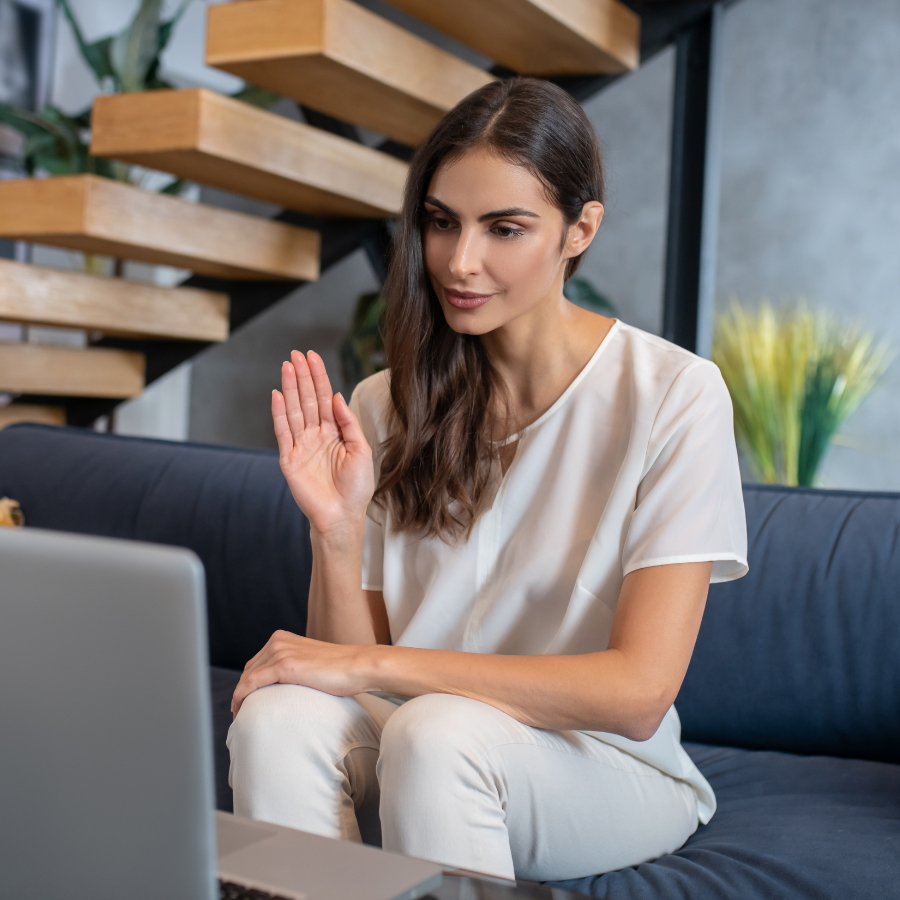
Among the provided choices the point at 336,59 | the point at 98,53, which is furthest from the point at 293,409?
the point at 98,53

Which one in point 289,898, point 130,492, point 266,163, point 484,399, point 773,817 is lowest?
point 773,817

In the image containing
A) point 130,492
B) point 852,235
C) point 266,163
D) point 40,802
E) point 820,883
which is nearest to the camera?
point 40,802

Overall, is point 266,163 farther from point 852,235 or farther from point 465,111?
point 852,235

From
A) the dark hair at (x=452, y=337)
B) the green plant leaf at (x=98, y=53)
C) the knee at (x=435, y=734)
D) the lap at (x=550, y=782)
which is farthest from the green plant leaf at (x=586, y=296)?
the knee at (x=435, y=734)

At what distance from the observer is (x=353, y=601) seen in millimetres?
1282

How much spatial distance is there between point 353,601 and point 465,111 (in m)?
0.63

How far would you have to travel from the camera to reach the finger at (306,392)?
3.91ft

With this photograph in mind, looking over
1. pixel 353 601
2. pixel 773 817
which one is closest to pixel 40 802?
pixel 353 601

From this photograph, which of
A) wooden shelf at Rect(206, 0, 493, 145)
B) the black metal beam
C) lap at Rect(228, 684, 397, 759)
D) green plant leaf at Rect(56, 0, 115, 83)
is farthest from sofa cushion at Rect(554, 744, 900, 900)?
green plant leaf at Rect(56, 0, 115, 83)

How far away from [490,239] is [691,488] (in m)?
0.38

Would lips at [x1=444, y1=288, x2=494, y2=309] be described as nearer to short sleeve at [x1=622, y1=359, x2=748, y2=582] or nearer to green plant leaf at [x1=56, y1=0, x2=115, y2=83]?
short sleeve at [x1=622, y1=359, x2=748, y2=582]

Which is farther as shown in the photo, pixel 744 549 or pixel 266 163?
pixel 266 163

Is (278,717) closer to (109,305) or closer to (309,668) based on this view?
(309,668)

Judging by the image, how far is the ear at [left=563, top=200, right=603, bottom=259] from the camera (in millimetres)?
1251
